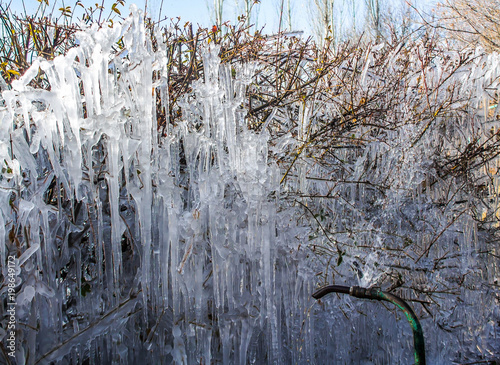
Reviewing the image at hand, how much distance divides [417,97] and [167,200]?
123 inches

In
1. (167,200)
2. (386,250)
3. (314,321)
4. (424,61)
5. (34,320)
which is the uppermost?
(424,61)

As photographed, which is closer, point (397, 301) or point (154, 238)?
point (397, 301)

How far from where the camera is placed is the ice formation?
219 cm

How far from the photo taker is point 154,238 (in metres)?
2.56

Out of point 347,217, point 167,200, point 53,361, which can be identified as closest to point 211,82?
point 167,200

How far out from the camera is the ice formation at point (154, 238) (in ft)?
7.20

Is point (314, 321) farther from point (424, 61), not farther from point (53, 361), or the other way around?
point (424, 61)

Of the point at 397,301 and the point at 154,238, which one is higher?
the point at 154,238

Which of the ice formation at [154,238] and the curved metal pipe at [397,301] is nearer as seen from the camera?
the curved metal pipe at [397,301]

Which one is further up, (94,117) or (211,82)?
(211,82)

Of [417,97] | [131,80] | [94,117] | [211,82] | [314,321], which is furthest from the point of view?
[417,97]

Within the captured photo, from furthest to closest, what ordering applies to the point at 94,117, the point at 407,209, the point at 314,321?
the point at 407,209
the point at 314,321
the point at 94,117

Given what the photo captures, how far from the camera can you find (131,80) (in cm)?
229

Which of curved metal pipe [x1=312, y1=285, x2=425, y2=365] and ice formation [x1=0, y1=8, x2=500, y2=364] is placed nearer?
curved metal pipe [x1=312, y1=285, x2=425, y2=365]
